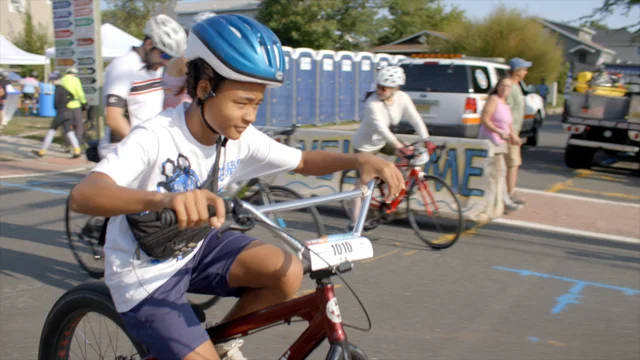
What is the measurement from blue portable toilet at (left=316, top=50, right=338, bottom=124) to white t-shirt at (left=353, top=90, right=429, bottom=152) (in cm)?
1413

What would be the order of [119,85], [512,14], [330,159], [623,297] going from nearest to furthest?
[330,159], [119,85], [623,297], [512,14]

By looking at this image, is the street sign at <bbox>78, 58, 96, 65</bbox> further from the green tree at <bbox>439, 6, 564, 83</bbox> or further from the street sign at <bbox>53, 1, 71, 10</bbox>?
the green tree at <bbox>439, 6, 564, 83</bbox>

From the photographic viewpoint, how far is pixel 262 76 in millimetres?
2250

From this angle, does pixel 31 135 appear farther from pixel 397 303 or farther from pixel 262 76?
pixel 262 76

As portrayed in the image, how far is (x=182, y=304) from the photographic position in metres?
2.48

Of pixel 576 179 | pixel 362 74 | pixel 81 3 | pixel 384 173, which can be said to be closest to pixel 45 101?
pixel 81 3

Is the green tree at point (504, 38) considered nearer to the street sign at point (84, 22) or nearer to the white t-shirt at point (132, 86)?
the street sign at point (84, 22)

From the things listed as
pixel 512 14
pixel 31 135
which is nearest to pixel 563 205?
pixel 31 135

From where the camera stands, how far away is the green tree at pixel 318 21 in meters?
44.2

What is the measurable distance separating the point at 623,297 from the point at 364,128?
3138 millimetres

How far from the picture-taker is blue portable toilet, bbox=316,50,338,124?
70.4 feet

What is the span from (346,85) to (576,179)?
11945mm

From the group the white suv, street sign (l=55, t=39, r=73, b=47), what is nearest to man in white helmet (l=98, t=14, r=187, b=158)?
the white suv

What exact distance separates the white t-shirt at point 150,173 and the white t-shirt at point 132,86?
2778 mm
